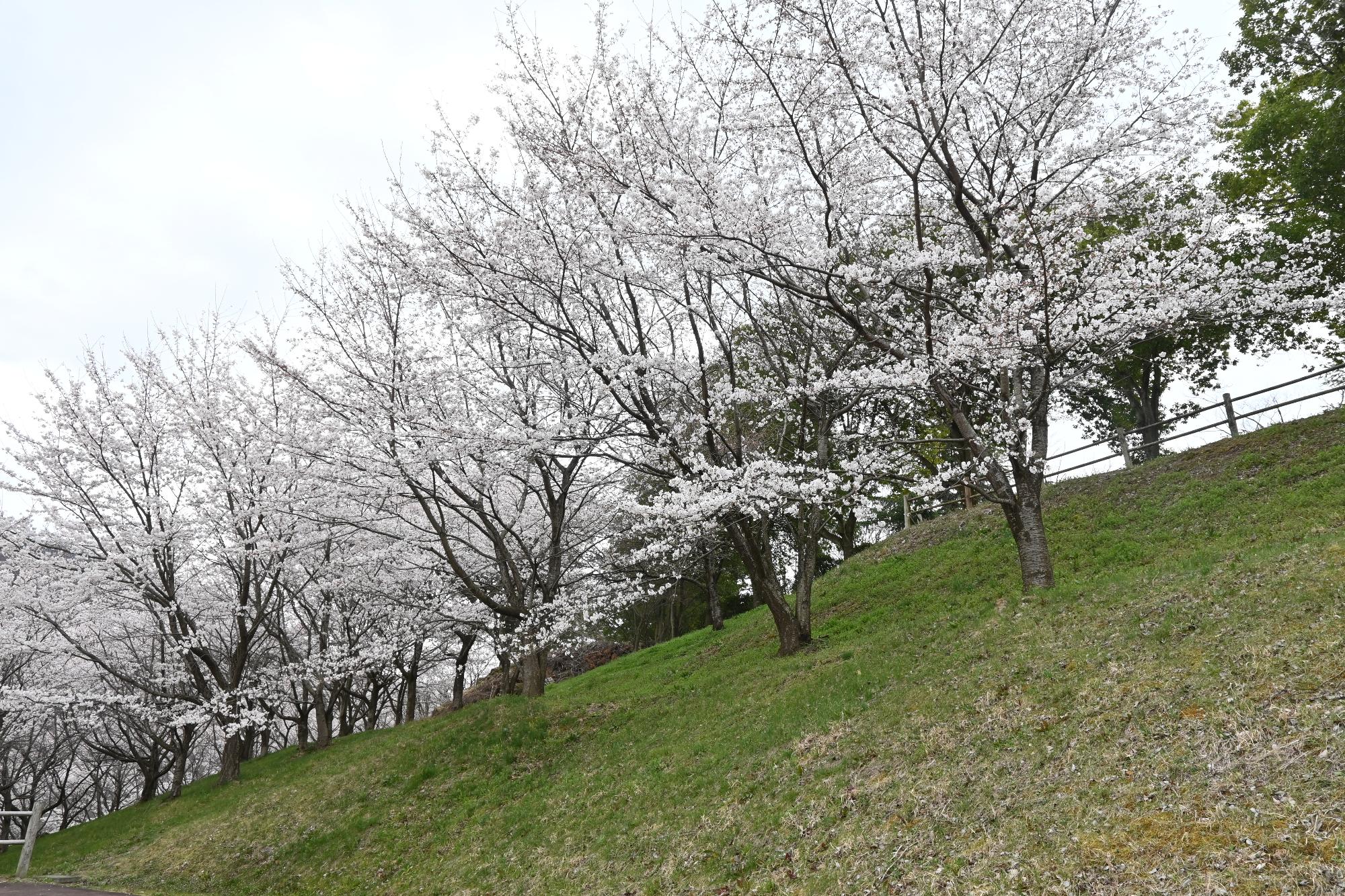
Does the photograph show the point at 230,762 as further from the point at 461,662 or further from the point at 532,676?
the point at 532,676

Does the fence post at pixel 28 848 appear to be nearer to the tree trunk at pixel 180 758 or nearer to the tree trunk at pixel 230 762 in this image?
the tree trunk at pixel 230 762

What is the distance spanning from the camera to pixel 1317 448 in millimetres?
14922

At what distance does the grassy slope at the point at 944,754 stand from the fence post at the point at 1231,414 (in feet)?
2.49

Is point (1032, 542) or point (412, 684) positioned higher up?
point (1032, 542)

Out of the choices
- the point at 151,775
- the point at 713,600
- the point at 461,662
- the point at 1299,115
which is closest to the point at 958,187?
the point at 1299,115

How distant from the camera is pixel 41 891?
9.92 metres

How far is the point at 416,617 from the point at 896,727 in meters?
15.1

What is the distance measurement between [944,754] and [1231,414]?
15.1 m

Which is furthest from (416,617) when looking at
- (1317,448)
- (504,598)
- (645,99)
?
(1317,448)

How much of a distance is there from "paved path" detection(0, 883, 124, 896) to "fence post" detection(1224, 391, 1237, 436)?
75.4 ft

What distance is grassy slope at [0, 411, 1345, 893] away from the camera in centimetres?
539

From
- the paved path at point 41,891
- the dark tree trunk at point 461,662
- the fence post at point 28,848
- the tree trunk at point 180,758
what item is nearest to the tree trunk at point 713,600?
the dark tree trunk at point 461,662

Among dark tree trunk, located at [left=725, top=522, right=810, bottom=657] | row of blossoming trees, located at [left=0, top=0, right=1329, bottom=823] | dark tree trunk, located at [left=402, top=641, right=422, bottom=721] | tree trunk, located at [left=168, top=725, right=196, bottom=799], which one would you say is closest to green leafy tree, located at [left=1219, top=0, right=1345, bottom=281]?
row of blossoming trees, located at [left=0, top=0, right=1329, bottom=823]

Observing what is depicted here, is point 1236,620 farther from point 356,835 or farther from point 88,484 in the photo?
point 88,484
